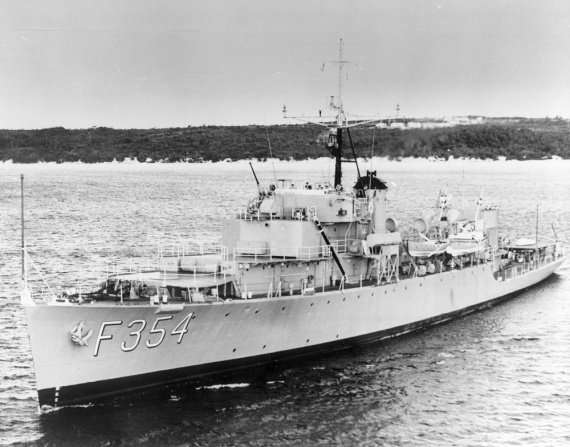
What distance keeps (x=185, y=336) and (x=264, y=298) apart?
3.19m

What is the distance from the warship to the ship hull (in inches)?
1.5

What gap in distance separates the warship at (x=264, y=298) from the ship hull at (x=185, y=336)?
1.5 inches

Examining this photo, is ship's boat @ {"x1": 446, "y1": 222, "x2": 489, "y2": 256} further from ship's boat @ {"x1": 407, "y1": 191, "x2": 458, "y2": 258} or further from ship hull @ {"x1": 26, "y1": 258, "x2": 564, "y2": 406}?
ship hull @ {"x1": 26, "y1": 258, "x2": 564, "y2": 406}

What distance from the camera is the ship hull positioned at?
2215 centimetres

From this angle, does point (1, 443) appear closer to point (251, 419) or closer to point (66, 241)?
point (251, 419)

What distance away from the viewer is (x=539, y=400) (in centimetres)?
2525

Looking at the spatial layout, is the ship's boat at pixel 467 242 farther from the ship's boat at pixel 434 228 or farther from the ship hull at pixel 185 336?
the ship hull at pixel 185 336

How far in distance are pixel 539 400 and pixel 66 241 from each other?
1581 inches

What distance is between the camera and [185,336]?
24266 millimetres

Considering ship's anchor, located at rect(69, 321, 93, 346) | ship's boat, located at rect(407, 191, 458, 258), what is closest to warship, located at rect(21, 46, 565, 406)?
ship's anchor, located at rect(69, 321, 93, 346)

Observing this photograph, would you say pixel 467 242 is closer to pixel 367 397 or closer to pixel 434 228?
pixel 434 228

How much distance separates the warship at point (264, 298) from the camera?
22.5 m

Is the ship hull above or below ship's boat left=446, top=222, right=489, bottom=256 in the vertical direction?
below

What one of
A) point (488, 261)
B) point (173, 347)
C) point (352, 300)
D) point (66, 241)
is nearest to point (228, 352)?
point (173, 347)
